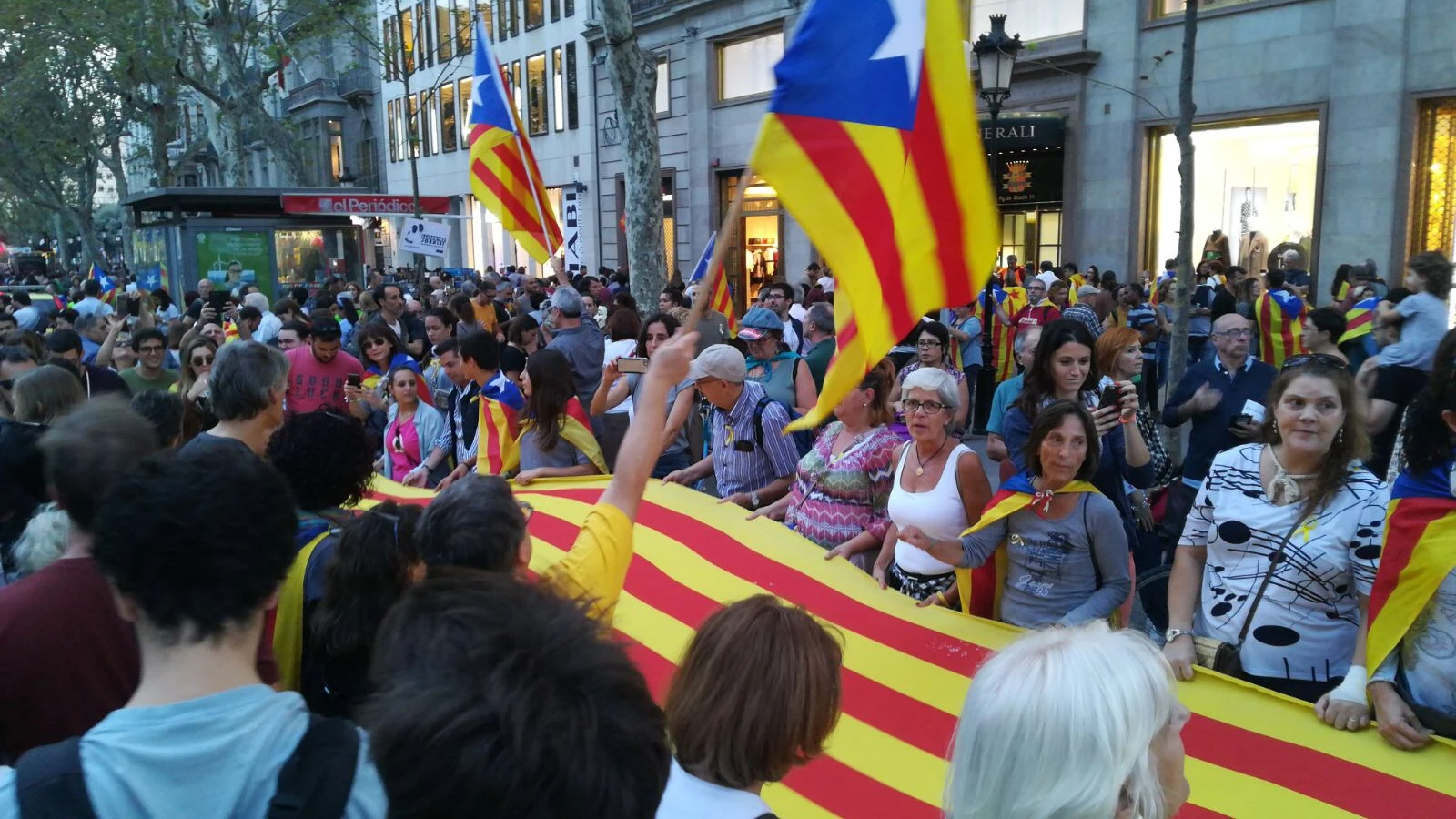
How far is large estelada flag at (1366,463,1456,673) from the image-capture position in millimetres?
2602

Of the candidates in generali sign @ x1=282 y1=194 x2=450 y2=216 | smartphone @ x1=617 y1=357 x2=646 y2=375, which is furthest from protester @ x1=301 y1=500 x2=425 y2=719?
generali sign @ x1=282 y1=194 x2=450 y2=216

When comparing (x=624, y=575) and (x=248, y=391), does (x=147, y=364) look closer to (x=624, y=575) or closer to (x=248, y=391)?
(x=248, y=391)

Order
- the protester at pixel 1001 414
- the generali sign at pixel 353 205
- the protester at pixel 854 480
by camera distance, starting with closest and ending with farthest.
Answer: the protester at pixel 854 480, the protester at pixel 1001 414, the generali sign at pixel 353 205

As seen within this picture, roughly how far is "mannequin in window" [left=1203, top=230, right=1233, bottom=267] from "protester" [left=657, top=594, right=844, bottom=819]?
15.2 meters

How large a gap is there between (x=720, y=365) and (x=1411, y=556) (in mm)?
2864

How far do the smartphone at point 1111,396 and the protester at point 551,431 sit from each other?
256 centimetres

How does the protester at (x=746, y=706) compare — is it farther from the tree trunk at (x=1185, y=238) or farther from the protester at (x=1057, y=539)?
the tree trunk at (x=1185, y=238)

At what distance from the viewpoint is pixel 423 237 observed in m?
13.7

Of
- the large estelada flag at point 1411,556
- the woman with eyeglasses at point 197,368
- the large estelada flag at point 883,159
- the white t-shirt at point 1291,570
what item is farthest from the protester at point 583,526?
the woman with eyeglasses at point 197,368

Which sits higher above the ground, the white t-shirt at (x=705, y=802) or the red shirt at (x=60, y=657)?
the red shirt at (x=60, y=657)

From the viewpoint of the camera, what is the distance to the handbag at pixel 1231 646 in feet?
9.63

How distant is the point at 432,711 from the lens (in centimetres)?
127

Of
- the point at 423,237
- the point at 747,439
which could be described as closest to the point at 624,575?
the point at 747,439

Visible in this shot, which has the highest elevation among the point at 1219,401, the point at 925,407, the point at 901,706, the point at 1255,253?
the point at 1255,253
